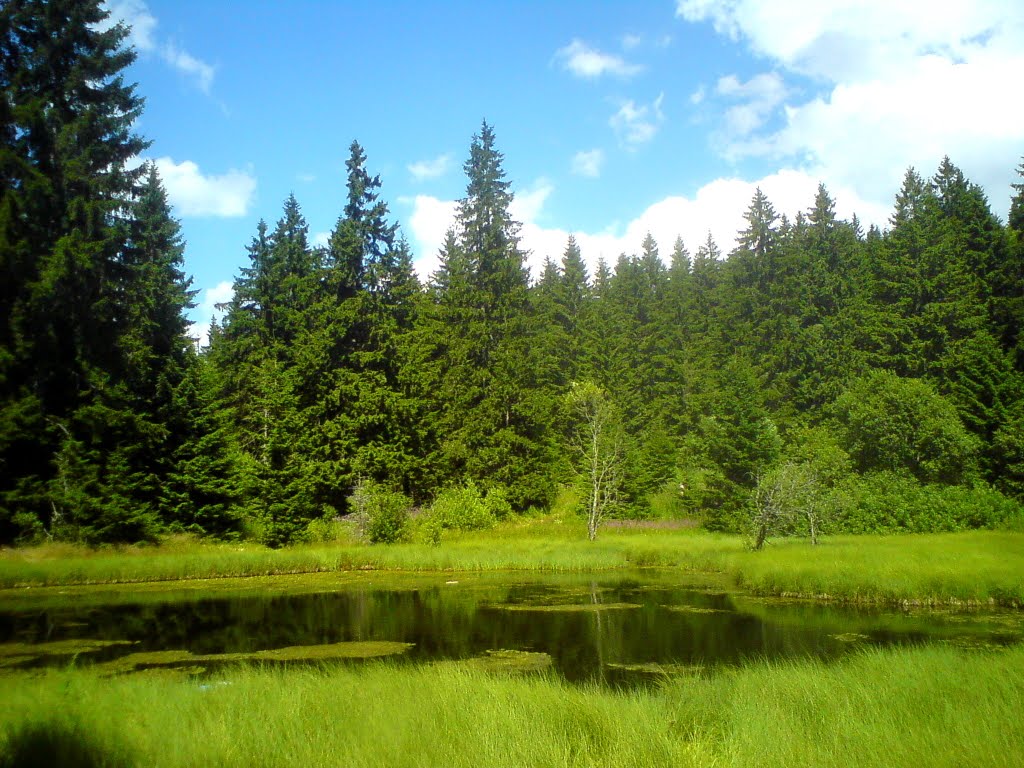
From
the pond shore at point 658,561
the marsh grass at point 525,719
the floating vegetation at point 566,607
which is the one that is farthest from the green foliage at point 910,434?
the marsh grass at point 525,719

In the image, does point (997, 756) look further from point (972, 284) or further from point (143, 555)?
point (972, 284)

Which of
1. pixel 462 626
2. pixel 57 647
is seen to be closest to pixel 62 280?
pixel 57 647

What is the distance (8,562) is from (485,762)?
945 inches

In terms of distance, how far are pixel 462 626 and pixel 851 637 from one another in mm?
8924

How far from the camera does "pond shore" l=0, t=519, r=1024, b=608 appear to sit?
63.6 ft

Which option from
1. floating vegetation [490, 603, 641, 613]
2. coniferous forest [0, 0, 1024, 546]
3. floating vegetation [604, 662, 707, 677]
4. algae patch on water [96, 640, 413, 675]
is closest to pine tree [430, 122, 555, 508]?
coniferous forest [0, 0, 1024, 546]

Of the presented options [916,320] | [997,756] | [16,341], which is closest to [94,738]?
[997,756]

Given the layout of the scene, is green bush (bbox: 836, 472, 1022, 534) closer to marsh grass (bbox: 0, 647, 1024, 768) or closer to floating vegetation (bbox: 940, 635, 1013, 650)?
floating vegetation (bbox: 940, 635, 1013, 650)

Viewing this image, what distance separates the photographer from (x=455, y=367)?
43.2m

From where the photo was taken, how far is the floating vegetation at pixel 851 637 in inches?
582

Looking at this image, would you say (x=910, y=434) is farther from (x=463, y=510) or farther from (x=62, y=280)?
(x=62, y=280)

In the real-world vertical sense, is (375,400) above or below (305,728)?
above

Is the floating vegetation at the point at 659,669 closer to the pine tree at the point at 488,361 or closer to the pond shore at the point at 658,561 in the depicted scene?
the pond shore at the point at 658,561

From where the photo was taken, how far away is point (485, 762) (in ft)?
23.8
